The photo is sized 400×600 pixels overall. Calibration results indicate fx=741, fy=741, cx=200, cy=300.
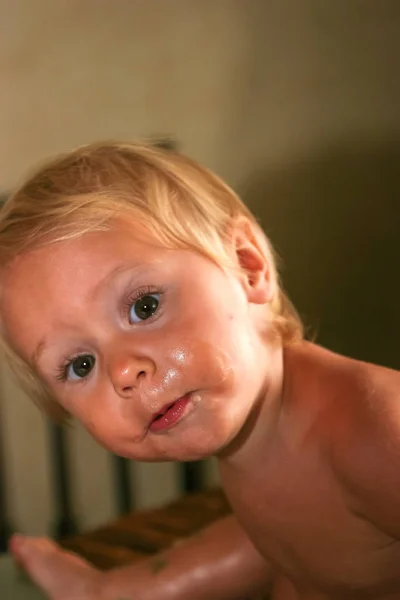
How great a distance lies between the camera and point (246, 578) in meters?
0.82

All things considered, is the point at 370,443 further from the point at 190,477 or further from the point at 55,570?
the point at 190,477

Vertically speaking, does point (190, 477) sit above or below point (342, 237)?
below

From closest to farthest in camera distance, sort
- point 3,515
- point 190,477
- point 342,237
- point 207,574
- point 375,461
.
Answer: point 375,461 → point 207,574 → point 3,515 → point 190,477 → point 342,237

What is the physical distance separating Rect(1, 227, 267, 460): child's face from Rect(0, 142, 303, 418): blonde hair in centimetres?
1

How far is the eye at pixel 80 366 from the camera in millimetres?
610

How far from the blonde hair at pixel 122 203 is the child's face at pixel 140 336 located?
14 millimetres

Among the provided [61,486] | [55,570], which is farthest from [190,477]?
[55,570]

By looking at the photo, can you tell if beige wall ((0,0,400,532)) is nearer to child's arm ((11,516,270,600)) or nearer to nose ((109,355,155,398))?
child's arm ((11,516,270,600))

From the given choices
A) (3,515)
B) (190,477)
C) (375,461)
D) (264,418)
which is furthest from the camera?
(190,477)

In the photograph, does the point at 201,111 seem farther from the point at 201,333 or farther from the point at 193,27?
the point at 201,333

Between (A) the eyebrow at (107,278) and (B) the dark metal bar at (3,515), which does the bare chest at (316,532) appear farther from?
(B) the dark metal bar at (3,515)

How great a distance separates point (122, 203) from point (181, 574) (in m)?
0.45

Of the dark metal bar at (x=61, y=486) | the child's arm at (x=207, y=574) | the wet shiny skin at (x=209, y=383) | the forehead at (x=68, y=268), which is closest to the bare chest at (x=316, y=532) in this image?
the wet shiny skin at (x=209, y=383)

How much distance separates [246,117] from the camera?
1393 millimetres
